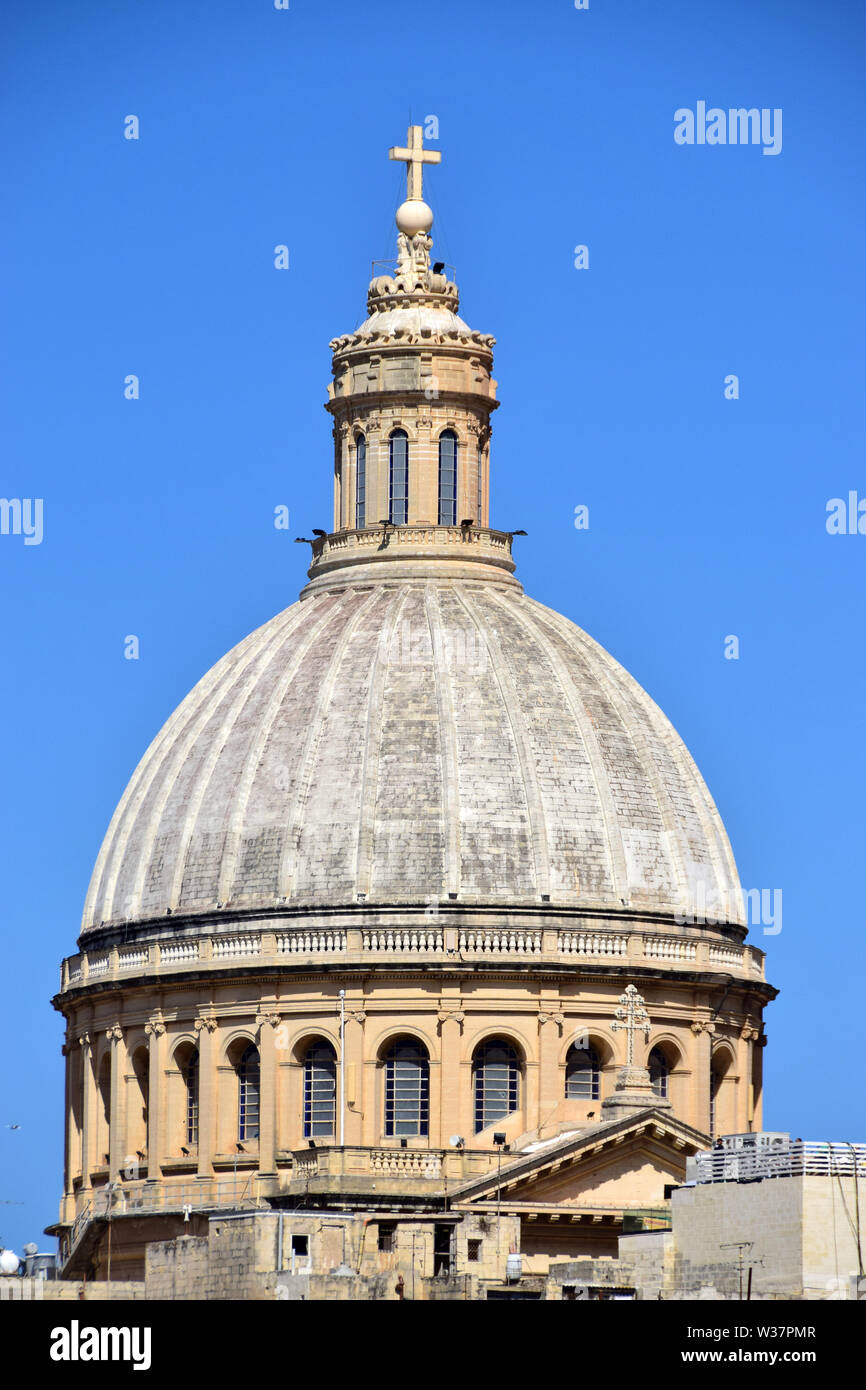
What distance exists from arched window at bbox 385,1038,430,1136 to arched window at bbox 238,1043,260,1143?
12.3 ft

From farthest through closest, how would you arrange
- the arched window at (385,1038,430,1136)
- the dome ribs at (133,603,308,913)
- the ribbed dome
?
the dome ribs at (133,603,308,913)
the ribbed dome
the arched window at (385,1038,430,1136)

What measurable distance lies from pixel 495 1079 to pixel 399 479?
18001 mm

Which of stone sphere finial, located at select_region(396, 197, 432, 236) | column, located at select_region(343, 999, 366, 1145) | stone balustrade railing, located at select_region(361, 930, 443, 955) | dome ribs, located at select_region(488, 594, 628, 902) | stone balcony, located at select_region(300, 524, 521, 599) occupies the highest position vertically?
stone sphere finial, located at select_region(396, 197, 432, 236)

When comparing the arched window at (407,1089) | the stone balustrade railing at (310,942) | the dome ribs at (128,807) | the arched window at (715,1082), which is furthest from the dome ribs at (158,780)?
the arched window at (715,1082)

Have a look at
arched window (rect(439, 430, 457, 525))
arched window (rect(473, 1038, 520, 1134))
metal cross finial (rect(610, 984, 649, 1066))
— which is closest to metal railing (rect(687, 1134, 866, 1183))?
metal cross finial (rect(610, 984, 649, 1066))

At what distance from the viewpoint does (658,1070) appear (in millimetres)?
121875

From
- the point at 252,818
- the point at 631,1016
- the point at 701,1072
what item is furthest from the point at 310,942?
the point at 701,1072

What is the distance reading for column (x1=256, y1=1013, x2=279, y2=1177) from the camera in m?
119

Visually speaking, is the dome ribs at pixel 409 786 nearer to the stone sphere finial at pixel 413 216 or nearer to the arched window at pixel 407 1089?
the arched window at pixel 407 1089

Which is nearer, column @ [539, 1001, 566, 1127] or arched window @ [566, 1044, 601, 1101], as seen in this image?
column @ [539, 1001, 566, 1127]

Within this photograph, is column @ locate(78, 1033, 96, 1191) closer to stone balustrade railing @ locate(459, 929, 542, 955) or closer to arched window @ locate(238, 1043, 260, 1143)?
arched window @ locate(238, 1043, 260, 1143)

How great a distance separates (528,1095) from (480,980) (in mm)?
3065

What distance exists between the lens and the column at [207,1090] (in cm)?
12056

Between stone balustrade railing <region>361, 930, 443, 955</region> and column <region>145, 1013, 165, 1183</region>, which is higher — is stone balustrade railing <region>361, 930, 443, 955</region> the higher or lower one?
the higher one
